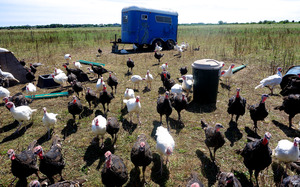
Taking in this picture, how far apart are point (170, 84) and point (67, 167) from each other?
6114mm

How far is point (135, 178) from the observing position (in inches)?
186

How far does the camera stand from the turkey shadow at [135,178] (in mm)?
4547

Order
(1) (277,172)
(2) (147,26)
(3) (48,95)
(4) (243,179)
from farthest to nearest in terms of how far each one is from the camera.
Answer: (2) (147,26), (3) (48,95), (1) (277,172), (4) (243,179)

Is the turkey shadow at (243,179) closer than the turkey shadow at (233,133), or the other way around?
the turkey shadow at (243,179)

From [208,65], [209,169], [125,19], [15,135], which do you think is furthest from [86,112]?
[125,19]

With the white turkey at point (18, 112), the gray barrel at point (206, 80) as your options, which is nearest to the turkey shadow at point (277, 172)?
the gray barrel at point (206, 80)

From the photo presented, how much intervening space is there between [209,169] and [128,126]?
11.1 ft

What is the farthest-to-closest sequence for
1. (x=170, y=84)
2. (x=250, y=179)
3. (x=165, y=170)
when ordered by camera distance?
(x=170, y=84)
(x=165, y=170)
(x=250, y=179)

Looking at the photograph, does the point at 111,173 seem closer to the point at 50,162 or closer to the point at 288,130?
the point at 50,162

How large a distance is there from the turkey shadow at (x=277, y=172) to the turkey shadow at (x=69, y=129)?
6.59 metres

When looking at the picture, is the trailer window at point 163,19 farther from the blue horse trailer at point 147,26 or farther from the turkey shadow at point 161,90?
the turkey shadow at point 161,90

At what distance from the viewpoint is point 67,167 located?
511 centimetres

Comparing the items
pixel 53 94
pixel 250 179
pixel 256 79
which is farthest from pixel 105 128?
pixel 256 79

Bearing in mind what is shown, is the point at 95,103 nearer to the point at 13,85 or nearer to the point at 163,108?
the point at 163,108
